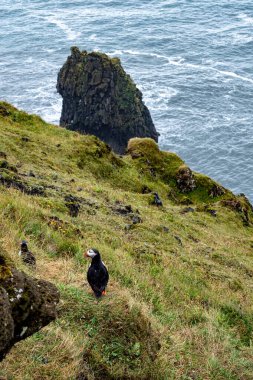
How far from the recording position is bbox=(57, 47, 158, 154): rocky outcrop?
8575 cm

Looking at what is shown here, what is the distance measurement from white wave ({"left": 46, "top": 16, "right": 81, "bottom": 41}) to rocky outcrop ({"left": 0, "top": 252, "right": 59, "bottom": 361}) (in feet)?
448

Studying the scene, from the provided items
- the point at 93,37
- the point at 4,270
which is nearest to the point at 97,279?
the point at 4,270

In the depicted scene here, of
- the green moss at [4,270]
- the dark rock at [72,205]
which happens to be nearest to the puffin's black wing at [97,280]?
the green moss at [4,270]

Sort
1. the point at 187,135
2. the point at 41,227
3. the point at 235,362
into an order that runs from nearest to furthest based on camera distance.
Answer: the point at 235,362, the point at 41,227, the point at 187,135

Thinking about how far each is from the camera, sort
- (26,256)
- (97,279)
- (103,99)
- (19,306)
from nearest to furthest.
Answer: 1. (19,306)
2. (97,279)
3. (26,256)
4. (103,99)

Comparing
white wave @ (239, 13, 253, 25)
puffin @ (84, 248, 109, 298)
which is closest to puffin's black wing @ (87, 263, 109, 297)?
puffin @ (84, 248, 109, 298)

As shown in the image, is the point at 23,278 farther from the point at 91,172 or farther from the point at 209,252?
the point at 91,172

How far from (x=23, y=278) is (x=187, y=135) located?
→ 91.3 m

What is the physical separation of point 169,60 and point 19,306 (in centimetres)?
12386

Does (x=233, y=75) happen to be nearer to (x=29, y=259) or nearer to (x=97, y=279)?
(x=29, y=259)

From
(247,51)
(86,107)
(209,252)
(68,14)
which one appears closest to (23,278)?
(209,252)

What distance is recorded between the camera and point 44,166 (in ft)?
103

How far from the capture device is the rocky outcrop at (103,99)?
85750mm

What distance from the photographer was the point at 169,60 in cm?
12575
